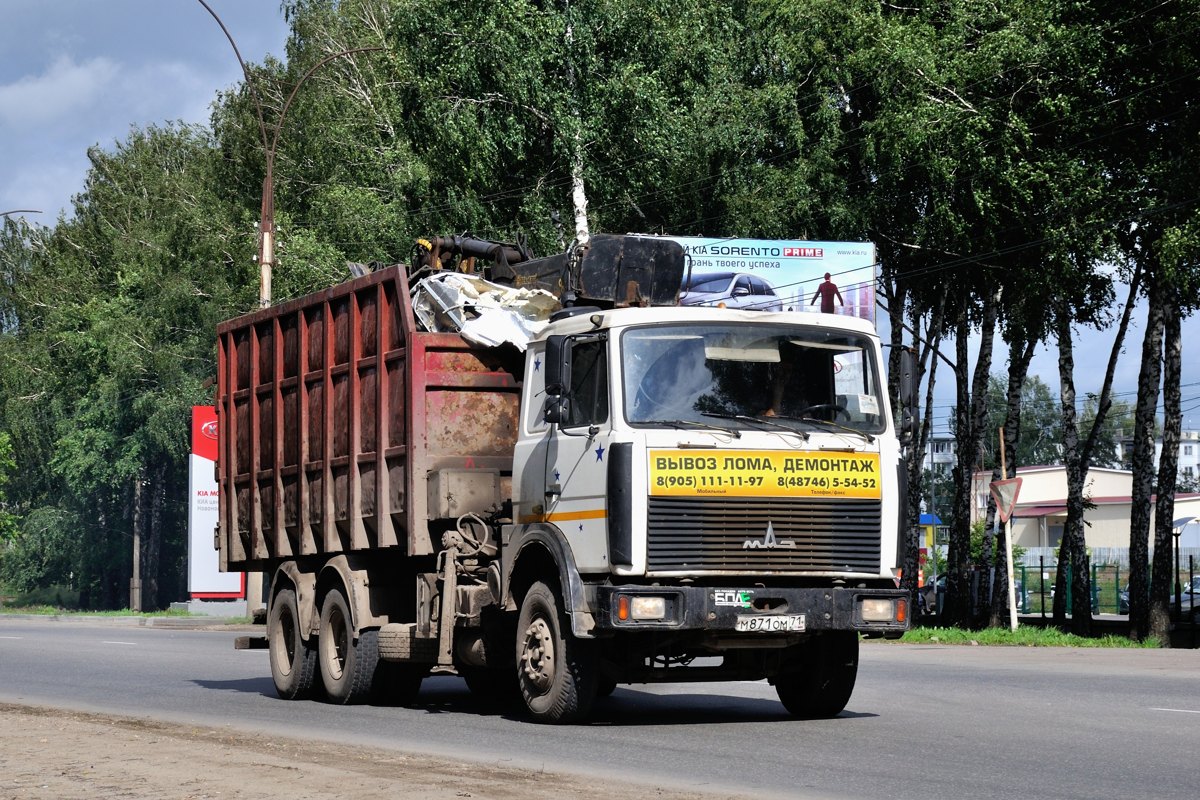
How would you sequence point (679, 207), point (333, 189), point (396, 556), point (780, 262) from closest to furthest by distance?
1. point (396, 556)
2. point (780, 262)
3. point (679, 207)
4. point (333, 189)

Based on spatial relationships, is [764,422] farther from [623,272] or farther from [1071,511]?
[1071,511]

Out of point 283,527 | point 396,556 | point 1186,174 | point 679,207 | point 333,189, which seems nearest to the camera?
point 396,556

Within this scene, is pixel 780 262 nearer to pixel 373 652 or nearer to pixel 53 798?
pixel 373 652

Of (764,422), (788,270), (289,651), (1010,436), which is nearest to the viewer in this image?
(764,422)

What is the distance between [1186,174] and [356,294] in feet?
55.3

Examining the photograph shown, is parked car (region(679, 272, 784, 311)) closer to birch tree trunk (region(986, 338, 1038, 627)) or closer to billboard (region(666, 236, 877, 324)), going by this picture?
billboard (region(666, 236, 877, 324))

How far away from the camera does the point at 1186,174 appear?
27.0 m

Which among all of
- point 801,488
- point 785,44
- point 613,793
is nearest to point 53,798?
point 613,793

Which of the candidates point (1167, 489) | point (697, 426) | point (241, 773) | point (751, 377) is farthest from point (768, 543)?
point (1167, 489)

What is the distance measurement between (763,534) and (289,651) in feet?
20.4

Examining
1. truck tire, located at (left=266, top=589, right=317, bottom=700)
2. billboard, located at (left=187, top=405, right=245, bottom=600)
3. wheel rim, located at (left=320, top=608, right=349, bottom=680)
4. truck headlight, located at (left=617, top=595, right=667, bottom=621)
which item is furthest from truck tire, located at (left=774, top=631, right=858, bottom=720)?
billboard, located at (left=187, top=405, right=245, bottom=600)

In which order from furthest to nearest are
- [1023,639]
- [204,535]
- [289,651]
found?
[204,535], [1023,639], [289,651]

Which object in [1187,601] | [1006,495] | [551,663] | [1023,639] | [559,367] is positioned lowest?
[1187,601]

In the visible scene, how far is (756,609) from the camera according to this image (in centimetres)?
1184
